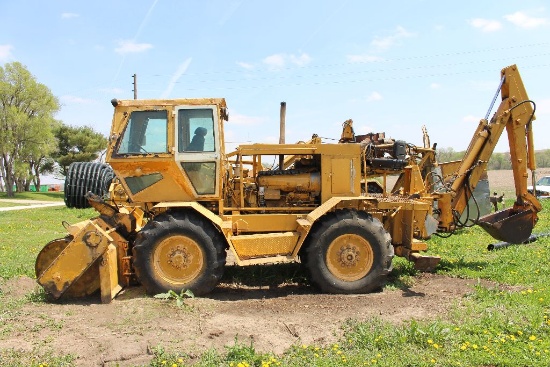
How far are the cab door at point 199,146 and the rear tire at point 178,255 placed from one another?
0.65 metres

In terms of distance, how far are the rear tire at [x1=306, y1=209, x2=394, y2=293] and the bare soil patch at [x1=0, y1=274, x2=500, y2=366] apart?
22 centimetres

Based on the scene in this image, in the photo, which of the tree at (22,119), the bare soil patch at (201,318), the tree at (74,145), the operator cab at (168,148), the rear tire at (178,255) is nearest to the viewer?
the bare soil patch at (201,318)

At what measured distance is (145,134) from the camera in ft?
23.8

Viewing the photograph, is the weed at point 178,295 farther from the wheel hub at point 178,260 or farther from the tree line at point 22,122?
the tree line at point 22,122

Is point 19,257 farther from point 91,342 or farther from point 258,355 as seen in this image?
point 258,355

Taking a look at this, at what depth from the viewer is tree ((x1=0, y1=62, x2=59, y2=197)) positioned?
42.4m

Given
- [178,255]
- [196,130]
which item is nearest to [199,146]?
[196,130]

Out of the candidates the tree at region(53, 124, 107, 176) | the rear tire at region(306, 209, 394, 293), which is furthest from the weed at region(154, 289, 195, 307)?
the tree at region(53, 124, 107, 176)

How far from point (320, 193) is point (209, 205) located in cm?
178

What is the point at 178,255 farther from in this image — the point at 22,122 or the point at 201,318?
the point at 22,122

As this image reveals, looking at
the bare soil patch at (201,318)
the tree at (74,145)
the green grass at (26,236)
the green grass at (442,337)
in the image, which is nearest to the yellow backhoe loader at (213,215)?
the bare soil patch at (201,318)

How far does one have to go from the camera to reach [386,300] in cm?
677

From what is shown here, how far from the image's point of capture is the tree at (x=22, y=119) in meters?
42.4

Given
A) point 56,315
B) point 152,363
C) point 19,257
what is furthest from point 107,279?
point 19,257
